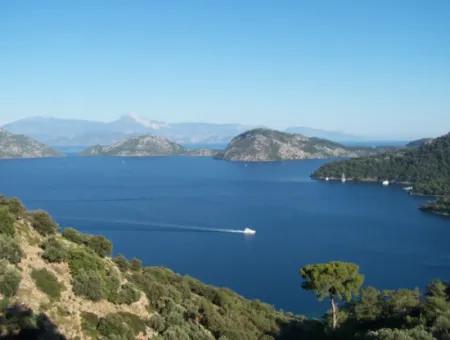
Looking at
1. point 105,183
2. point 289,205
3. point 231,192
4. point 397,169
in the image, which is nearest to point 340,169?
point 397,169

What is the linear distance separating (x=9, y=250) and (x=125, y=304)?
4300 millimetres

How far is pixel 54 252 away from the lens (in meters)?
17.8

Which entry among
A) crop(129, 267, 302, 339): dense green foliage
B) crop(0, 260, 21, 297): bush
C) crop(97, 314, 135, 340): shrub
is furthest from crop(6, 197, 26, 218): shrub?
crop(97, 314, 135, 340): shrub

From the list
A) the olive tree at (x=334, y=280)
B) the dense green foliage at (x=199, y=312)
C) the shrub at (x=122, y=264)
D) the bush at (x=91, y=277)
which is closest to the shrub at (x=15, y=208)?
the bush at (x=91, y=277)

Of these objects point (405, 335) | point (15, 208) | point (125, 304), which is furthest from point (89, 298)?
point (405, 335)

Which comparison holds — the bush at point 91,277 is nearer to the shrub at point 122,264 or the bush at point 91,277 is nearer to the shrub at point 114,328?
the shrub at point 114,328

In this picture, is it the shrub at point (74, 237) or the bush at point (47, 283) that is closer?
the bush at point (47, 283)

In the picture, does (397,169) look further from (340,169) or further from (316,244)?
(316,244)

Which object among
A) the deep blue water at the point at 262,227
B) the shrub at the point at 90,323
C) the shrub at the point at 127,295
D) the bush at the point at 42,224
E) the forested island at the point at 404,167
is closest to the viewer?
A: the shrub at the point at 90,323

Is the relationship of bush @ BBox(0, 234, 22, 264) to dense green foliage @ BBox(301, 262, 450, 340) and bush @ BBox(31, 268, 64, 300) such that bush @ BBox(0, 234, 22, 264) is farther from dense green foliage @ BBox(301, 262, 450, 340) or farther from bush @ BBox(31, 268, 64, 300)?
dense green foliage @ BBox(301, 262, 450, 340)

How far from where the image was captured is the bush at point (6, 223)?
17.7 m

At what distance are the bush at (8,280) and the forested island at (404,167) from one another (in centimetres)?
13930

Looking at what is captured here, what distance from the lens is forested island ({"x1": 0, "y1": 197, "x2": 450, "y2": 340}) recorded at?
48.1 ft

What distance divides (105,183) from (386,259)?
345 ft
